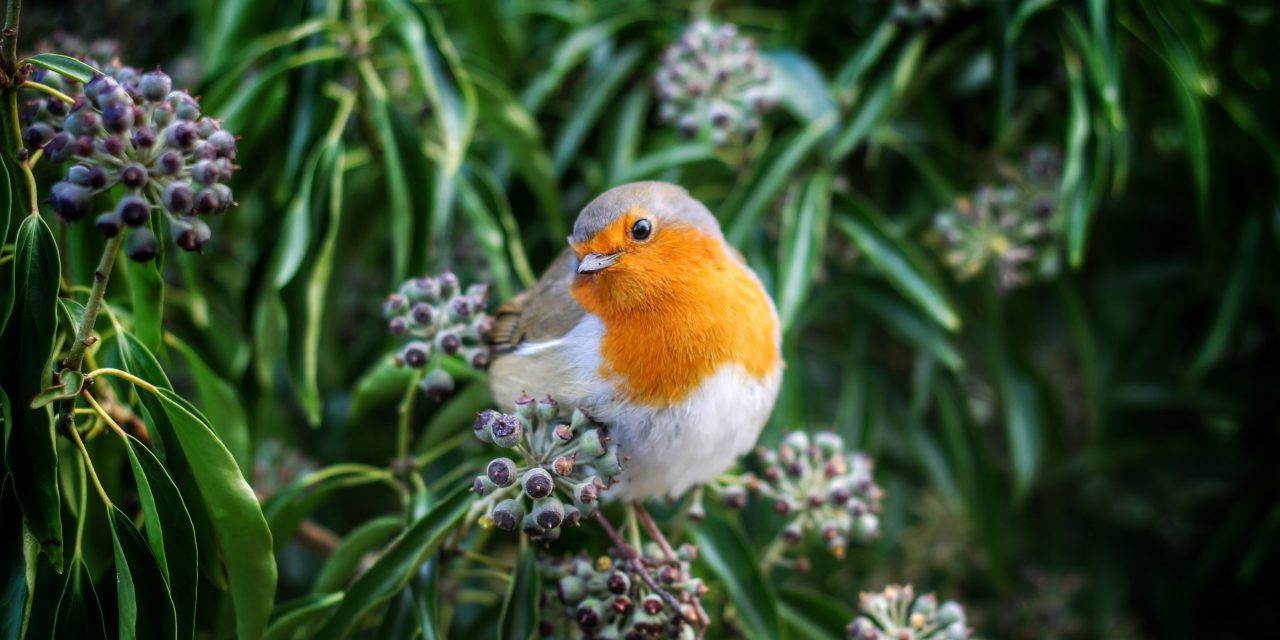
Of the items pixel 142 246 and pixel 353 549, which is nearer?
pixel 142 246

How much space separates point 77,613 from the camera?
155 centimetres

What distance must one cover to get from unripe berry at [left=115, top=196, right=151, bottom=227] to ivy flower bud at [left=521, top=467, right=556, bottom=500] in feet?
2.14

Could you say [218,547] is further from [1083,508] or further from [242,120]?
[1083,508]

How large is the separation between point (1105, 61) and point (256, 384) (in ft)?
7.00

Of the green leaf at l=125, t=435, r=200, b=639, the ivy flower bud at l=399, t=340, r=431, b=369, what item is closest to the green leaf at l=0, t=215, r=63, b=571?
the green leaf at l=125, t=435, r=200, b=639

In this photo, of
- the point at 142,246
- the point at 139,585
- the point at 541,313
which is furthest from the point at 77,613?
the point at 541,313

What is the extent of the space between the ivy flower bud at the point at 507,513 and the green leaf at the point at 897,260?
119 cm

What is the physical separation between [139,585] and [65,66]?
0.80 m

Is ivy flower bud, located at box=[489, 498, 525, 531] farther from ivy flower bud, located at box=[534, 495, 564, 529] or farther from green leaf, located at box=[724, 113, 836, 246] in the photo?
green leaf, located at box=[724, 113, 836, 246]

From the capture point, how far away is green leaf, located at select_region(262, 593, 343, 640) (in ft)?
6.09

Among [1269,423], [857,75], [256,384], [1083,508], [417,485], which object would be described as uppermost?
[857,75]

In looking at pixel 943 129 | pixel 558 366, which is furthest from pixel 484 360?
pixel 943 129

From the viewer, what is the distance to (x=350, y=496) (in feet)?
10.4

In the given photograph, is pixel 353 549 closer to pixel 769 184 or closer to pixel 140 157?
pixel 140 157
